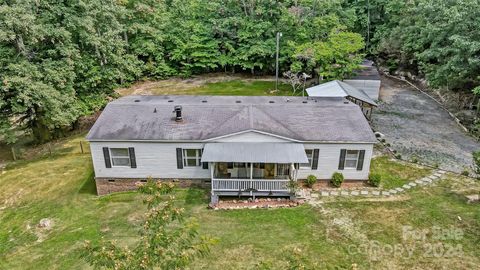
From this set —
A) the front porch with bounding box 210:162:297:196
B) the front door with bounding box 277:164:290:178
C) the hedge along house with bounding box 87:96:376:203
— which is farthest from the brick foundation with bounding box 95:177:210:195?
the front door with bounding box 277:164:290:178

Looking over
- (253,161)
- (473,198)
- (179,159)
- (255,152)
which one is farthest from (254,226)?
(473,198)

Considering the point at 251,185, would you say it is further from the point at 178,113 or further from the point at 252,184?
the point at 178,113

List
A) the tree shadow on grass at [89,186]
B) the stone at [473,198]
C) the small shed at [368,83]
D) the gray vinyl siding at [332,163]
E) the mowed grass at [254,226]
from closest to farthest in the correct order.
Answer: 1. the mowed grass at [254,226]
2. the stone at [473,198]
3. the gray vinyl siding at [332,163]
4. the tree shadow on grass at [89,186]
5. the small shed at [368,83]

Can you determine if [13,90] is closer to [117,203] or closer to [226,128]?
[117,203]

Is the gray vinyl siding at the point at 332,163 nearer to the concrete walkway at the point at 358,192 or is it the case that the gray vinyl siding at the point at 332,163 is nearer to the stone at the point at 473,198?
the concrete walkway at the point at 358,192

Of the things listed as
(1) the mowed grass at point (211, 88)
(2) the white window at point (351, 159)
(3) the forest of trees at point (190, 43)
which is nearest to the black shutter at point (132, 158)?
(3) the forest of trees at point (190, 43)

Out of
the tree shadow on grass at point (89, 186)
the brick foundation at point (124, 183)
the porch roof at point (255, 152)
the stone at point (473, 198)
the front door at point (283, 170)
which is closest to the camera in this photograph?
the stone at point (473, 198)

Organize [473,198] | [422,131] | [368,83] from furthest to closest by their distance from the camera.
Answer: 1. [368,83]
2. [422,131]
3. [473,198]
